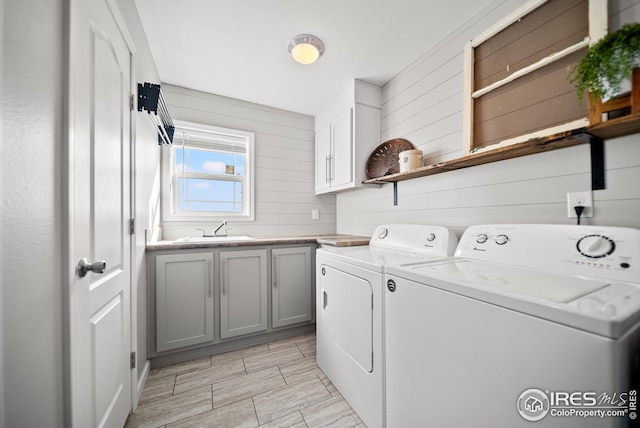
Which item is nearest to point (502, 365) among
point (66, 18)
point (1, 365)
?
point (1, 365)

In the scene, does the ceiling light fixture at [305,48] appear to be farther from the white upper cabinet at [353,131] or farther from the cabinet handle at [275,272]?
the cabinet handle at [275,272]

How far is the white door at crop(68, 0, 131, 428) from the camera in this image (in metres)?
0.81

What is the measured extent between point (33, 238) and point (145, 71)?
Answer: 1.69 metres

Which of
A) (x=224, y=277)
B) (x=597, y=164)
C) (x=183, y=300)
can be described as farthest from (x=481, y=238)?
(x=183, y=300)

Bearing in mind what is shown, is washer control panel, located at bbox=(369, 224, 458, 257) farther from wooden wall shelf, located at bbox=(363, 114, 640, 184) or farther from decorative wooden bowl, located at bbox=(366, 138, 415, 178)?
decorative wooden bowl, located at bbox=(366, 138, 415, 178)

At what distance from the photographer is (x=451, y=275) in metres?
0.93

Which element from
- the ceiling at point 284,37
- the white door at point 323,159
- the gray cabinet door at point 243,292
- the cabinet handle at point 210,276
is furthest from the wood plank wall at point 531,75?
the cabinet handle at point 210,276

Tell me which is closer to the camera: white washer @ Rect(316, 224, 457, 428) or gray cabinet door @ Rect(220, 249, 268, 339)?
white washer @ Rect(316, 224, 457, 428)

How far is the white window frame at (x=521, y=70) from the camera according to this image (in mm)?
1069

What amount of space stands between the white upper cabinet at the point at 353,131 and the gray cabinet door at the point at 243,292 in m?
1.13

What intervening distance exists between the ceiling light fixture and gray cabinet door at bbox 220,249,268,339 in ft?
5.51

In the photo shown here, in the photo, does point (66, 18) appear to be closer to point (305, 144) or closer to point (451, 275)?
point (451, 275)

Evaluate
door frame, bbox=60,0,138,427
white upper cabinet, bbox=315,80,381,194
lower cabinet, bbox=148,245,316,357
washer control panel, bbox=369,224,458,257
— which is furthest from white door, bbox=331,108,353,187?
door frame, bbox=60,0,138,427

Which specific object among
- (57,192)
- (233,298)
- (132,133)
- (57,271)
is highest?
(132,133)
